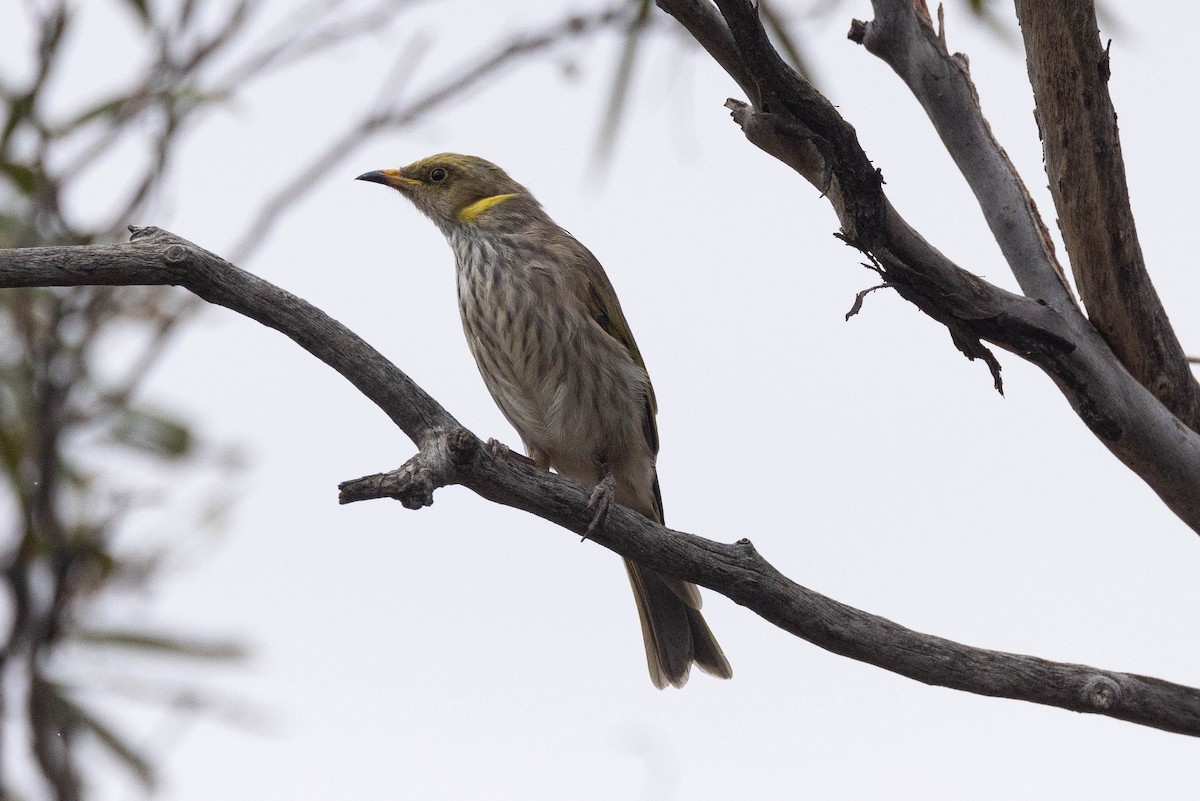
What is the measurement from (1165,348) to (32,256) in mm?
2411

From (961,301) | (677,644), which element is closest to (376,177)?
(677,644)

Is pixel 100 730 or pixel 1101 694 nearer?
pixel 1101 694

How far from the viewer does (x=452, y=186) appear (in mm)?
5723

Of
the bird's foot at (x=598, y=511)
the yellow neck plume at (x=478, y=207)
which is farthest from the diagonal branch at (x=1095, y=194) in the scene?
the yellow neck plume at (x=478, y=207)

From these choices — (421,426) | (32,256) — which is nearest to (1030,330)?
(421,426)

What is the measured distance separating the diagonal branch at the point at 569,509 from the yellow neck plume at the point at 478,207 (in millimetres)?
2520

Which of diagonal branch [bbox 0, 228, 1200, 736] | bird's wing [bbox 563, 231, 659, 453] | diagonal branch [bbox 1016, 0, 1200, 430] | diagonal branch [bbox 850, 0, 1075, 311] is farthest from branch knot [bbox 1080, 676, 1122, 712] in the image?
bird's wing [bbox 563, 231, 659, 453]

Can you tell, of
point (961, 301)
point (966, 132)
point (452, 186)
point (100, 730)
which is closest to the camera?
point (961, 301)

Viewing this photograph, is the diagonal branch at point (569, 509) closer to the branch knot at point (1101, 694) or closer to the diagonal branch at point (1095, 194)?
the branch knot at point (1101, 694)

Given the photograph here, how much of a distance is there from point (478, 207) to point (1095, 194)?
2928 millimetres

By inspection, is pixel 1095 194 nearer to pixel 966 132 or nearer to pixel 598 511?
pixel 966 132

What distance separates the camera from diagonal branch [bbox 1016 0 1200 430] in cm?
302

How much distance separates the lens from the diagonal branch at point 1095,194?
3.02 meters

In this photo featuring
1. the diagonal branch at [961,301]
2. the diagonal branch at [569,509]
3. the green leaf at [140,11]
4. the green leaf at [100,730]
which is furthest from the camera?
the green leaf at [140,11]
